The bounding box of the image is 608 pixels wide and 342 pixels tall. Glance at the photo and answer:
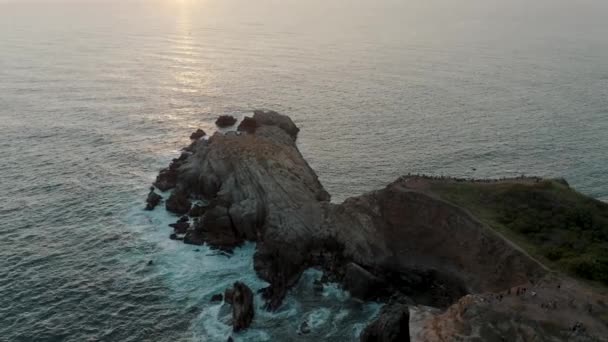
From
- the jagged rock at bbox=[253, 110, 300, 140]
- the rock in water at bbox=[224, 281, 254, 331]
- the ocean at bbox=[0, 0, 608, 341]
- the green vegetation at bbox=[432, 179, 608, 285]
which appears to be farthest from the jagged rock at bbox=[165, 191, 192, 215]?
the green vegetation at bbox=[432, 179, 608, 285]

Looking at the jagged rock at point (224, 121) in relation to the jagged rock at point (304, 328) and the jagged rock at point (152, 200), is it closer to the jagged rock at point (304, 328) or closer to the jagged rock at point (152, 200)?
the jagged rock at point (152, 200)

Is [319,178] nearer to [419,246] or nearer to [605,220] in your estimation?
[419,246]

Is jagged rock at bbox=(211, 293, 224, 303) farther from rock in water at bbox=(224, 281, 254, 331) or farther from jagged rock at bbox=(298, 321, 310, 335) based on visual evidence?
jagged rock at bbox=(298, 321, 310, 335)

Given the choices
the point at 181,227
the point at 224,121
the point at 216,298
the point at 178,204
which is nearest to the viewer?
the point at 216,298

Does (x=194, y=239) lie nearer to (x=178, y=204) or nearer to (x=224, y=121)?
(x=178, y=204)

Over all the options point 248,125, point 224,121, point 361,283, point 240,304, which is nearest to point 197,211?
point 240,304

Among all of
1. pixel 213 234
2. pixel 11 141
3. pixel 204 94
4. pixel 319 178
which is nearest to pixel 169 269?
pixel 213 234

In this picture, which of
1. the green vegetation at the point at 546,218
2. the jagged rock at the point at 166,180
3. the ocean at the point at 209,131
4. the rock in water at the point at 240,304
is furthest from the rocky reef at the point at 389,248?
the ocean at the point at 209,131

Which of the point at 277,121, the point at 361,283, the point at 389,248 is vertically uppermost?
the point at 277,121
